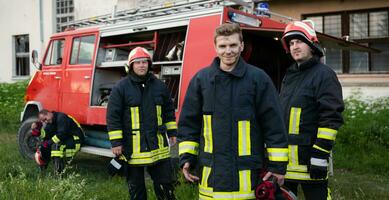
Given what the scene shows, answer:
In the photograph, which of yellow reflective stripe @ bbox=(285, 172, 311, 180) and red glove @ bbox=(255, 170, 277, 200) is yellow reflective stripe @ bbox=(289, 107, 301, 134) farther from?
red glove @ bbox=(255, 170, 277, 200)

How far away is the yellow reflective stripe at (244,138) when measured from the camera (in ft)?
9.60

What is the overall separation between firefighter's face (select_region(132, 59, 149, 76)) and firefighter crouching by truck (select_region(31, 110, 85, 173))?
96.3 inches

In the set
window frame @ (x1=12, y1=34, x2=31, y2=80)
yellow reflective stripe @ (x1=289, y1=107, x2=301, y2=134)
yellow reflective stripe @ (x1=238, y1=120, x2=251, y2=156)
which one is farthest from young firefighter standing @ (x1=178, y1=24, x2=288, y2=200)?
window frame @ (x1=12, y1=34, x2=31, y2=80)

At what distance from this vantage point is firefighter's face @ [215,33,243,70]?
2957 mm

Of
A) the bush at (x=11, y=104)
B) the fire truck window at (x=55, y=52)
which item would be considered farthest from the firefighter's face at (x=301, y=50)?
the bush at (x=11, y=104)

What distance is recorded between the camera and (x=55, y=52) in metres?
8.57

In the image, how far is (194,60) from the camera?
19.4ft

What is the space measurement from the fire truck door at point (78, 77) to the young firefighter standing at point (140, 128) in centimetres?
294

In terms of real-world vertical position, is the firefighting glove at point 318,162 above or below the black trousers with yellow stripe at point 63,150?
above

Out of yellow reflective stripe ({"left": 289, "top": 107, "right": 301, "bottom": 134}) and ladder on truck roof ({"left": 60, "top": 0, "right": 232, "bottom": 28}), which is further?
ladder on truck roof ({"left": 60, "top": 0, "right": 232, "bottom": 28})

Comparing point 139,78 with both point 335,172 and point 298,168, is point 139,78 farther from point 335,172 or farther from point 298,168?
point 335,172

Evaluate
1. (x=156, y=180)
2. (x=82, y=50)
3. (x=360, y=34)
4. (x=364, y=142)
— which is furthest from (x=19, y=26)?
(x=156, y=180)

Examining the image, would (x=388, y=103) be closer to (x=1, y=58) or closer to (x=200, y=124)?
(x=200, y=124)

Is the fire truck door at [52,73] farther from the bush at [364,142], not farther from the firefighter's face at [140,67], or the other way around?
the bush at [364,142]
